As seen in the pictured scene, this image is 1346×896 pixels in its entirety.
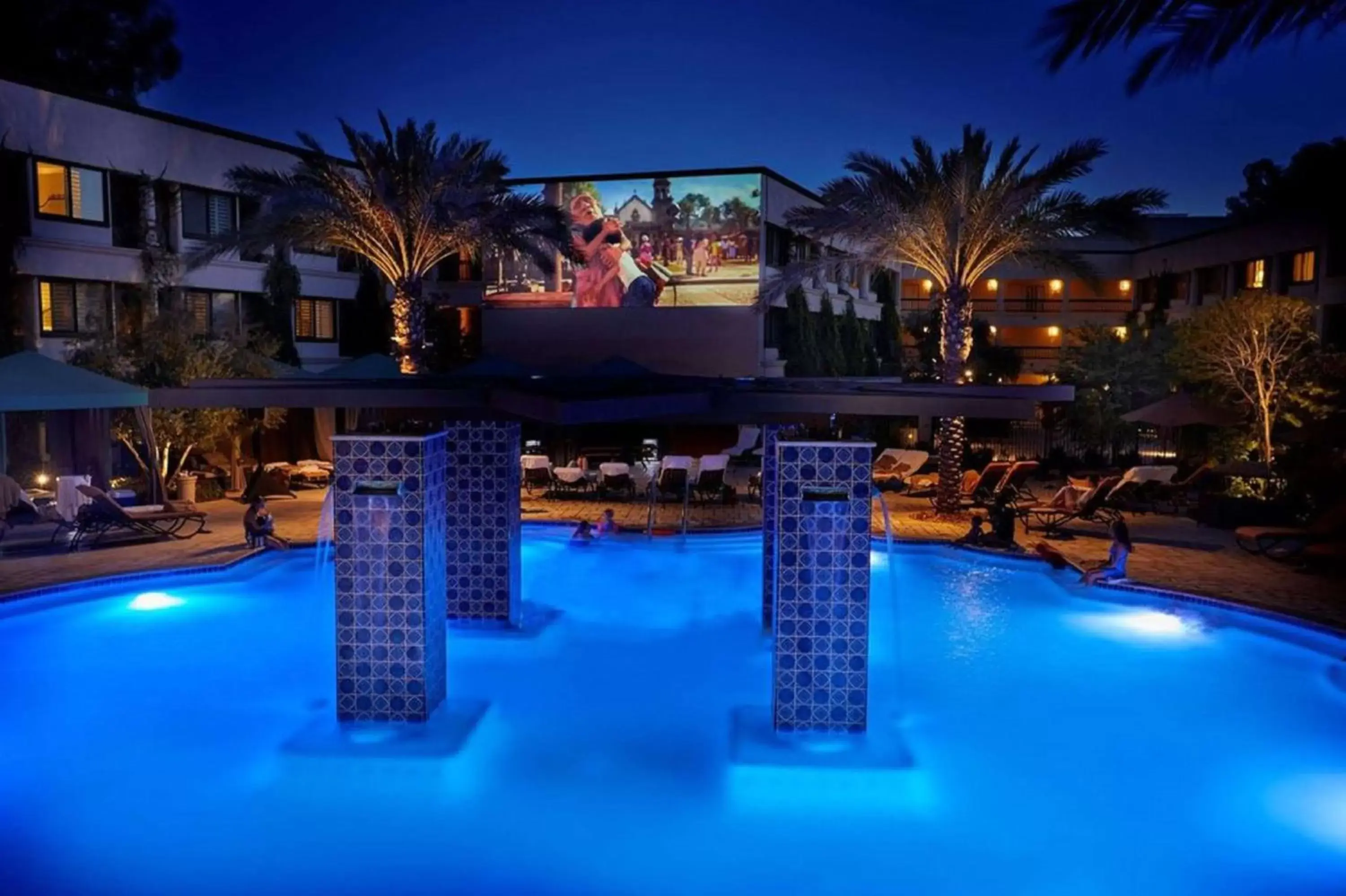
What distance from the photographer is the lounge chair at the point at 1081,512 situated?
1852 cm

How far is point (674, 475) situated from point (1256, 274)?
80.2 feet

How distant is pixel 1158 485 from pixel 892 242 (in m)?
7.76

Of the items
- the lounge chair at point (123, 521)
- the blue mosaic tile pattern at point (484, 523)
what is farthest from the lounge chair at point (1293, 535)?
the lounge chair at point (123, 521)

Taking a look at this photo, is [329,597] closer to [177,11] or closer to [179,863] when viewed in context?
[179,863]

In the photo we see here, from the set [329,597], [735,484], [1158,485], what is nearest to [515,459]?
[329,597]

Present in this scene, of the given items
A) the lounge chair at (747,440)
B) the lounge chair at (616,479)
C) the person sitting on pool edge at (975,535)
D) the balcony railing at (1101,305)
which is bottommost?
the person sitting on pool edge at (975,535)

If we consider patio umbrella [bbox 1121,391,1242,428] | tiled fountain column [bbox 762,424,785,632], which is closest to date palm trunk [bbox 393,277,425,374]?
tiled fountain column [bbox 762,424,785,632]

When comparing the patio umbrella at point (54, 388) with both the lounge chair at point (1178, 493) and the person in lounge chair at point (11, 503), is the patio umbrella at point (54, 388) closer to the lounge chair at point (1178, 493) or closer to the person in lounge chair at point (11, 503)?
the person in lounge chair at point (11, 503)

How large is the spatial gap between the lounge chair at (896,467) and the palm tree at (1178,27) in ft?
54.9

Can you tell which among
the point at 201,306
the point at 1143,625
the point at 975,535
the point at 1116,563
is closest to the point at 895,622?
the point at 1143,625

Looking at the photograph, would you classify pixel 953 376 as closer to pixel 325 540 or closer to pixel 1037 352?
pixel 325 540

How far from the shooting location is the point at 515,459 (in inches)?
469

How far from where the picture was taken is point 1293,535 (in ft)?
52.9

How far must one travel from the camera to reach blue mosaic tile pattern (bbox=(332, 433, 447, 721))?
8891mm
